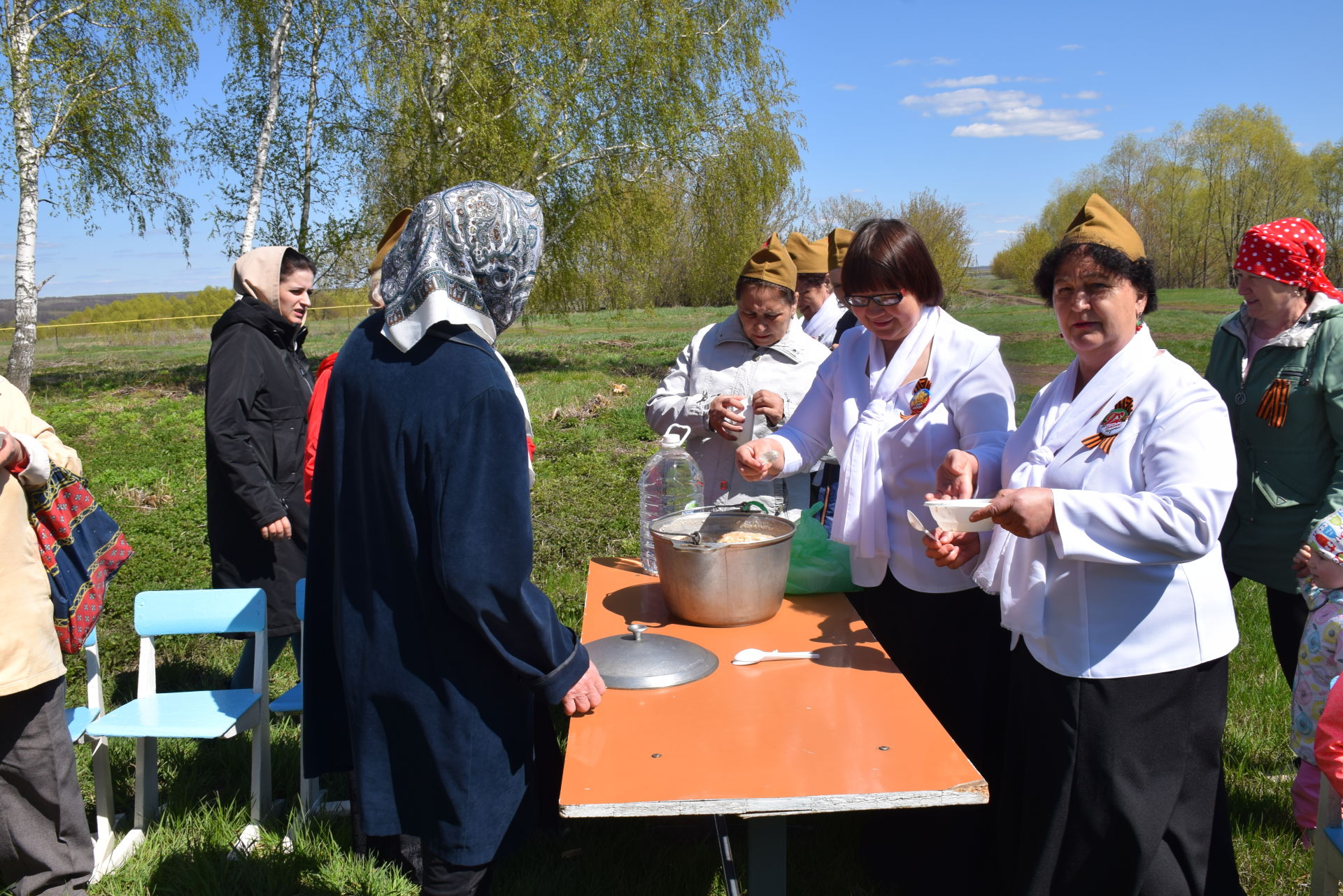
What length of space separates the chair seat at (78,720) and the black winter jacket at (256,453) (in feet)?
2.67

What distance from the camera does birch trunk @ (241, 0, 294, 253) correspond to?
1516cm

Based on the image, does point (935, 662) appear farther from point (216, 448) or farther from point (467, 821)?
point (216, 448)

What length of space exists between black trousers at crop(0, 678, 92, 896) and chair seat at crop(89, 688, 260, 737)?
0.30m

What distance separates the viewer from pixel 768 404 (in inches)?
132

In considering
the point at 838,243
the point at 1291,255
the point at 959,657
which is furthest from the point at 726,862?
the point at 838,243

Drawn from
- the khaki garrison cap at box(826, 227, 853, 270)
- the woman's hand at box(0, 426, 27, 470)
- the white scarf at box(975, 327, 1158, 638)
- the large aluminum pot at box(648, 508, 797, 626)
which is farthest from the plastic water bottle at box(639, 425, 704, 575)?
the woman's hand at box(0, 426, 27, 470)

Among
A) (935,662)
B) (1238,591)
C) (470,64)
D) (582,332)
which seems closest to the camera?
(935,662)

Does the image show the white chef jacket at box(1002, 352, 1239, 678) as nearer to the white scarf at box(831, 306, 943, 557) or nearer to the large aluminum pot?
the white scarf at box(831, 306, 943, 557)

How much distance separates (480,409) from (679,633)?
3.21ft

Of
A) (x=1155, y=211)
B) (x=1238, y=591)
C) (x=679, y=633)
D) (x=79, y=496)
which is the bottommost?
(x=1238, y=591)

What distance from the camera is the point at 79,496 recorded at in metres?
2.91

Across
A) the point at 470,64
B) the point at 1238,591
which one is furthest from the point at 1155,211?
the point at 1238,591

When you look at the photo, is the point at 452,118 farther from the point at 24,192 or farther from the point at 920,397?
the point at 920,397

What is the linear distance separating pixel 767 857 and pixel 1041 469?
3.54ft
